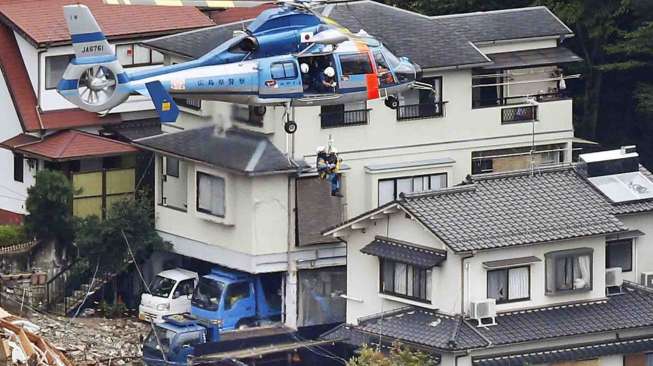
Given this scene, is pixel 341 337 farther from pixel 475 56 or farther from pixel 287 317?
pixel 475 56

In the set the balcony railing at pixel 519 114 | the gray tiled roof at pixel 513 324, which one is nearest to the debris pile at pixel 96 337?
the gray tiled roof at pixel 513 324

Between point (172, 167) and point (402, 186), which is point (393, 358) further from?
point (172, 167)

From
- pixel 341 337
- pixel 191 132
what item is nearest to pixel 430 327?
pixel 341 337

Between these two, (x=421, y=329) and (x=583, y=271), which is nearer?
(x=421, y=329)

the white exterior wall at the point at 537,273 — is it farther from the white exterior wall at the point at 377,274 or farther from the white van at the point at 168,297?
the white van at the point at 168,297

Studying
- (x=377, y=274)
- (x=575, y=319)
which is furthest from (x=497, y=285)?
(x=377, y=274)

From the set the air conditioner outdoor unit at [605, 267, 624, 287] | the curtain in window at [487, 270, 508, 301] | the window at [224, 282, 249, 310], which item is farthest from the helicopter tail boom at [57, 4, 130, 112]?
the air conditioner outdoor unit at [605, 267, 624, 287]
